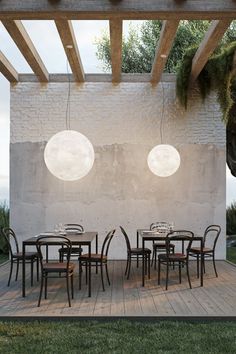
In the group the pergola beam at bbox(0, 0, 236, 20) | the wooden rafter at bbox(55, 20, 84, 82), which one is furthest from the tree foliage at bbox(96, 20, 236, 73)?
the pergola beam at bbox(0, 0, 236, 20)

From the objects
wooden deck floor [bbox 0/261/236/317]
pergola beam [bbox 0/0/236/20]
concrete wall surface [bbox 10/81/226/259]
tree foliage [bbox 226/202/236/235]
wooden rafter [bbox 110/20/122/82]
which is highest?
wooden rafter [bbox 110/20/122/82]

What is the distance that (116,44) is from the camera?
7.02 metres

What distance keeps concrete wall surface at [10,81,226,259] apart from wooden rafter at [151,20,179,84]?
30.8 inches

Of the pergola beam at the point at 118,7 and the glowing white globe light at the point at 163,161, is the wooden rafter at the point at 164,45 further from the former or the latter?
the glowing white globe light at the point at 163,161

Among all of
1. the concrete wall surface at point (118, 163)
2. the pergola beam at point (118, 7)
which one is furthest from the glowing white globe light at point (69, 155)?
the concrete wall surface at point (118, 163)

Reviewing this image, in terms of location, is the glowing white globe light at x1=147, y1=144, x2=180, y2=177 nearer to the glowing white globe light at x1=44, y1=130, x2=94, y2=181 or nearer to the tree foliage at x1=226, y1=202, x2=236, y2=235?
the glowing white globe light at x1=44, y1=130, x2=94, y2=181

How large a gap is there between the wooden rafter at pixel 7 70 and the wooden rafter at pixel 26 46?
0.46 meters

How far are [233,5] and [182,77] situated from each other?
3.56 metres

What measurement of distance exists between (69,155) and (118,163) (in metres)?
3.16

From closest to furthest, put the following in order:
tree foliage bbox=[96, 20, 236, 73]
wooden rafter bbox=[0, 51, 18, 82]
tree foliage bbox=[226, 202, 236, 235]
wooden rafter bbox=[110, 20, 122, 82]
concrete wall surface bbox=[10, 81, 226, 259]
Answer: wooden rafter bbox=[110, 20, 122, 82] → wooden rafter bbox=[0, 51, 18, 82] → concrete wall surface bbox=[10, 81, 226, 259] → tree foliage bbox=[96, 20, 236, 73] → tree foliage bbox=[226, 202, 236, 235]

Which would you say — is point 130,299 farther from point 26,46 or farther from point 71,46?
point 26,46

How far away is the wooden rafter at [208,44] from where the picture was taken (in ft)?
20.6

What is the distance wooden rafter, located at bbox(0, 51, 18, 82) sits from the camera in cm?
820

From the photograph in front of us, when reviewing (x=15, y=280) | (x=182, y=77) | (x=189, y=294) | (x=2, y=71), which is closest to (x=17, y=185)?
(x=2, y=71)
